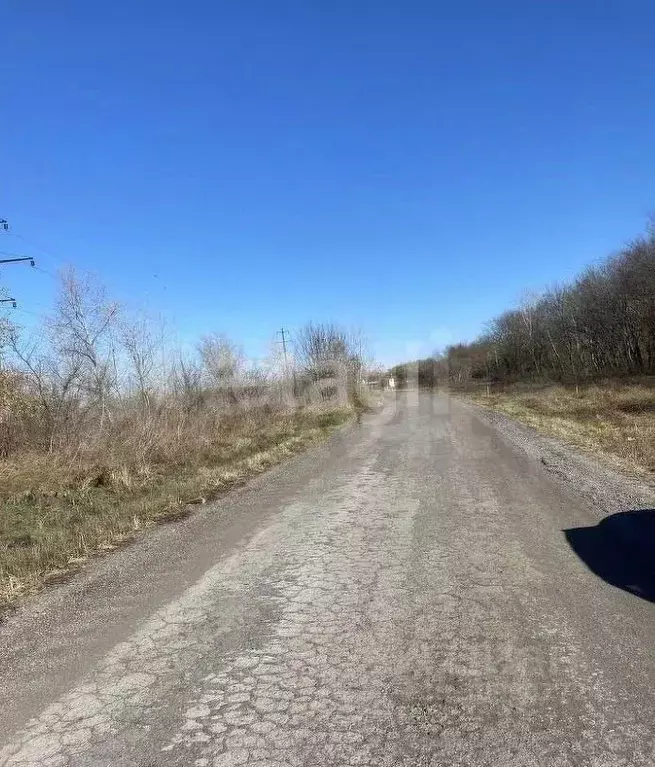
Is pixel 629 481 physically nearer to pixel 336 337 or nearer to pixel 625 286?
pixel 336 337

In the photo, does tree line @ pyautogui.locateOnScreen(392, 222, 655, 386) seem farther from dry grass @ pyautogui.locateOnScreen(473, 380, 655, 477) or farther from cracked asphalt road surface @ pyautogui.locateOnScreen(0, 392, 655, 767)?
cracked asphalt road surface @ pyautogui.locateOnScreen(0, 392, 655, 767)

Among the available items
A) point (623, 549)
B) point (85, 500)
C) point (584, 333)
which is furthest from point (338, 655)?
point (584, 333)

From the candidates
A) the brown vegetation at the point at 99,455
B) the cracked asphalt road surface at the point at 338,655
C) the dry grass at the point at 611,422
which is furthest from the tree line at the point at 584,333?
the cracked asphalt road surface at the point at 338,655

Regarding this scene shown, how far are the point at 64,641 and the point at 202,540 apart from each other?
9.52 ft

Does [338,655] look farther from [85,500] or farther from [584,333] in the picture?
[584,333]

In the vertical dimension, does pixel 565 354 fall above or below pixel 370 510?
above

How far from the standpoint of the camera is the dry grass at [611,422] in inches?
504

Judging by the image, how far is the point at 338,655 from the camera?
152 inches

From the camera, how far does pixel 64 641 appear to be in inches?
169

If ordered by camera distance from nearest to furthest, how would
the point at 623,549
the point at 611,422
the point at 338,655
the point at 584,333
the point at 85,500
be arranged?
the point at 338,655 → the point at 623,549 → the point at 85,500 → the point at 611,422 → the point at 584,333

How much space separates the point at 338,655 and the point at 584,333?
60.8m

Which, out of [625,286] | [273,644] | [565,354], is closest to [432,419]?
[273,644]

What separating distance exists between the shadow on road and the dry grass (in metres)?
3.79

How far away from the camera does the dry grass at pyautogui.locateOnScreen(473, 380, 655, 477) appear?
12.8 metres
